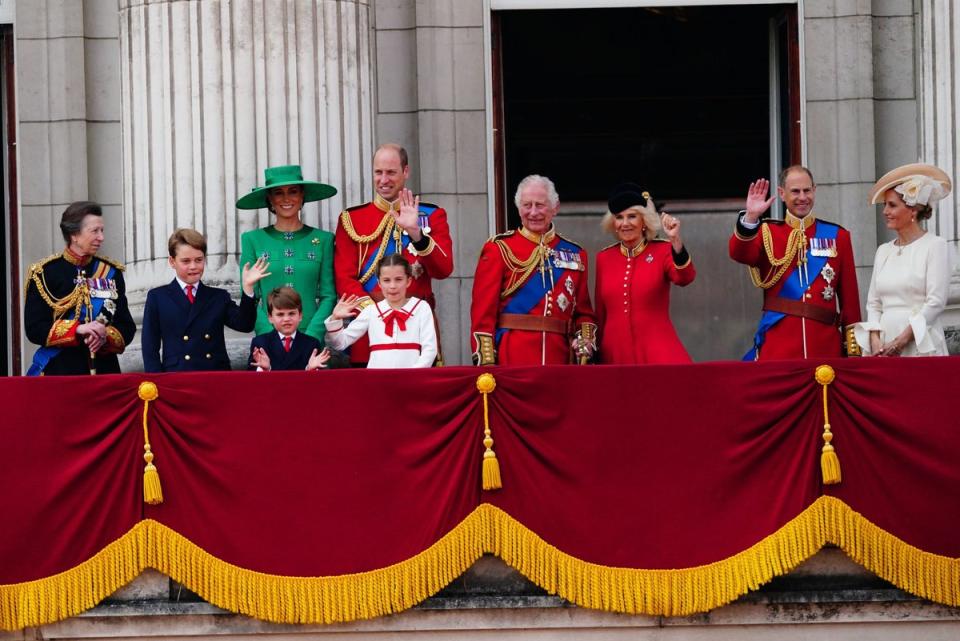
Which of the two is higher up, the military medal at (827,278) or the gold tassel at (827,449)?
the military medal at (827,278)

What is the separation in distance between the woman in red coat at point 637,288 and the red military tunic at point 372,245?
37.2 inches

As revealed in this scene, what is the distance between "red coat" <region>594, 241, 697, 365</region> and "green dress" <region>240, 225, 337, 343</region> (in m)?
1.56

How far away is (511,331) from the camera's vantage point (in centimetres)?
1112

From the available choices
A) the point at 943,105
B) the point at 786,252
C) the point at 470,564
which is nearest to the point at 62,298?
the point at 470,564

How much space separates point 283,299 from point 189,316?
0.56m

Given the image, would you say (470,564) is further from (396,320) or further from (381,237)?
(381,237)

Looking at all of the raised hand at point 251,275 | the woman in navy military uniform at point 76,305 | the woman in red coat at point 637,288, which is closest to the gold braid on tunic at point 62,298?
the woman in navy military uniform at point 76,305

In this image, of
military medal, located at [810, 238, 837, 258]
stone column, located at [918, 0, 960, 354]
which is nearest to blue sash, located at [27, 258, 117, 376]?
military medal, located at [810, 238, 837, 258]

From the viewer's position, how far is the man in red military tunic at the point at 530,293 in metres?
11.1

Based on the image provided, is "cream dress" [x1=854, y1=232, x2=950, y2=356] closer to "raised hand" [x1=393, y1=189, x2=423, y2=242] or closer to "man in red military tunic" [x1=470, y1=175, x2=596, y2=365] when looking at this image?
"man in red military tunic" [x1=470, y1=175, x2=596, y2=365]

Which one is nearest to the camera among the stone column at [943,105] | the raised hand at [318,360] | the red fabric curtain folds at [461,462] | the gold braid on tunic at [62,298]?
the red fabric curtain folds at [461,462]

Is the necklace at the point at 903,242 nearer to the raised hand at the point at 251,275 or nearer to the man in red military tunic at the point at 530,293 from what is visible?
the man in red military tunic at the point at 530,293

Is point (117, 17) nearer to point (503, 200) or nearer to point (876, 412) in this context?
point (503, 200)

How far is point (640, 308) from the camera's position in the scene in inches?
436
